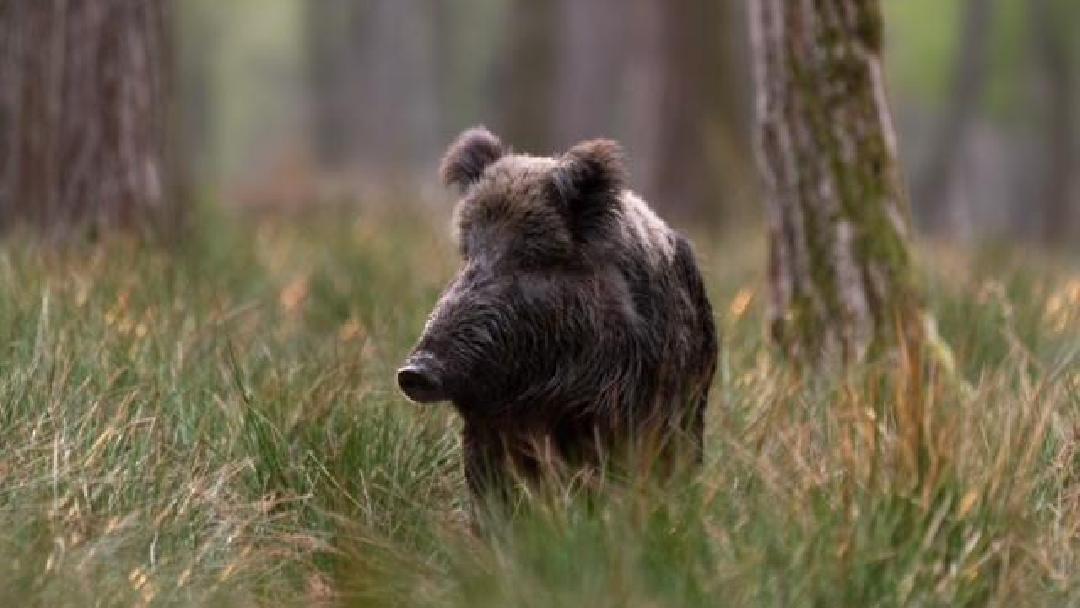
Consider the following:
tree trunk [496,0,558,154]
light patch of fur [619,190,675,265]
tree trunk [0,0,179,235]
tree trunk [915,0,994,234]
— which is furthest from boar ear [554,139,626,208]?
tree trunk [915,0,994,234]

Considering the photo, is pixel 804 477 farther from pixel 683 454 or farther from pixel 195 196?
pixel 195 196

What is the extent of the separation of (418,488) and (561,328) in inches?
36.1

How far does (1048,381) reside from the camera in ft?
20.4

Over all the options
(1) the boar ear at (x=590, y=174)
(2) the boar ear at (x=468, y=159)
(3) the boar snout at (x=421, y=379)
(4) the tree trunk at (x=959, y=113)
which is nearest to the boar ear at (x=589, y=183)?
(1) the boar ear at (x=590, y=174)

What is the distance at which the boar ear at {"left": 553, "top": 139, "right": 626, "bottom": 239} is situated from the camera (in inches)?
212

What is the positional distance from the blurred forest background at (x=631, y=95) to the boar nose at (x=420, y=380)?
9124mm

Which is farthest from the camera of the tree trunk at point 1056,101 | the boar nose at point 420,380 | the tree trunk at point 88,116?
the tree trunk at point 1056,101

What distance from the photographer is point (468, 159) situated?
571 centimetres

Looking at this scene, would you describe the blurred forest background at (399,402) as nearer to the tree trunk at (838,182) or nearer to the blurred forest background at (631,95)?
the tree trunk at (838,182)

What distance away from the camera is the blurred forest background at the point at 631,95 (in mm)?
17281

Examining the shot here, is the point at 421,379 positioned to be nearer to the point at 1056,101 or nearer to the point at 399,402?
the point at 399,402

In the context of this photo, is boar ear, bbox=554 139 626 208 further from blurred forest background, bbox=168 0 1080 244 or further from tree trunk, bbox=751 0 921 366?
blurred forest background, bbox=168 0 1080 244

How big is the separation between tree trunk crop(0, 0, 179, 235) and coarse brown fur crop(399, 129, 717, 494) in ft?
16.8

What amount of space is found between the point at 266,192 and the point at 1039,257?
10.2 m
